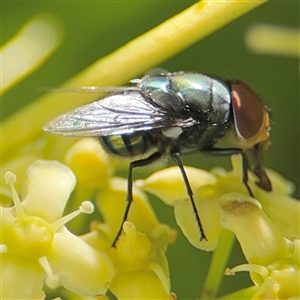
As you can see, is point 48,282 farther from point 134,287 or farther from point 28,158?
point 28,158

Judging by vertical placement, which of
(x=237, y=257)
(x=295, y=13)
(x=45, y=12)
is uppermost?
(x=45, y=12)

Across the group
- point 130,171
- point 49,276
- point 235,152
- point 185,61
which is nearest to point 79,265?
point 49,276

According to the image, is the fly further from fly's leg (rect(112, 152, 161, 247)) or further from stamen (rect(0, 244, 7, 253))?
stamen (rect(0, 244, 7, 253))

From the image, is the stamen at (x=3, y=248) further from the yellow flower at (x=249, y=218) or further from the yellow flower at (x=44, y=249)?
the yellow flower at (x=249, y=218)

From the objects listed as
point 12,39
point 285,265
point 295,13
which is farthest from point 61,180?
point 295,13

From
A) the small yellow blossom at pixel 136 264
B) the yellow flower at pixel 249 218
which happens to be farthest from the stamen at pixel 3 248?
the yellow flower at pixel 249 218

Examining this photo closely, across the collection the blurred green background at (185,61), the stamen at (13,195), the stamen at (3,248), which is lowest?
the blurred green background at (185,61)

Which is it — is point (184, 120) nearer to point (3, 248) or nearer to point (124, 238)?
point (124, 238)
